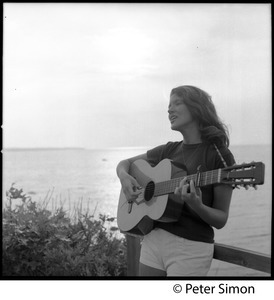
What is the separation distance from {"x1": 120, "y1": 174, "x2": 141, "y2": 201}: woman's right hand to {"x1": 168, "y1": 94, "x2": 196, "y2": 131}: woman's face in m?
0.32

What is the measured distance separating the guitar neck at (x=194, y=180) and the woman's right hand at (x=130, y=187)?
0.15 m

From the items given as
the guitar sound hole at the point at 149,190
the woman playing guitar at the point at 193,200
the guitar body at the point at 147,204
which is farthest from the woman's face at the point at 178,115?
the guitar sound hole at the point at 149,190

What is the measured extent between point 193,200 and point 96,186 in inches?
28.7

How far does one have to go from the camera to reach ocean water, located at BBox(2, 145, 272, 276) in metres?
2.44

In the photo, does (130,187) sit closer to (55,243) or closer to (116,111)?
(116,111)

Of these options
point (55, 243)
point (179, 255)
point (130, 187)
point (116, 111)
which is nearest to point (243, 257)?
point (179, 255)

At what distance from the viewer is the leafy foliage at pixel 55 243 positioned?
2.75m

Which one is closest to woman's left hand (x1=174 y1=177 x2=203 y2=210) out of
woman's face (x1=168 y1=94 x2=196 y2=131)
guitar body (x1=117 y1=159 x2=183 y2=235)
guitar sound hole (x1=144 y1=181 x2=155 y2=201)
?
guitar body (x1=117 y1=159 x2=183 y2=235)

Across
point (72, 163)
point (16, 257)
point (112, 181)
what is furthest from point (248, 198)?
point (16, 257)

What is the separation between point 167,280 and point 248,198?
545mm

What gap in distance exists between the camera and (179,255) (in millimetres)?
2205

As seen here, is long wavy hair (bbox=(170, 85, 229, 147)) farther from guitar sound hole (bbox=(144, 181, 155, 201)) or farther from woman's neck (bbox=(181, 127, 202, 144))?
guitar sound hole (bbox=(144, 181, 155, 201))

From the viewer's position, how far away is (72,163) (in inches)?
104
